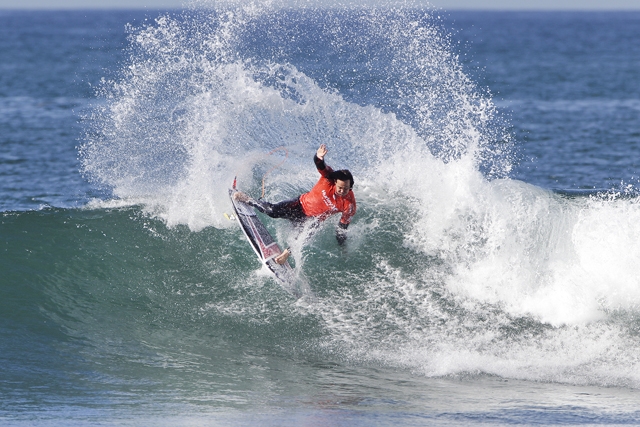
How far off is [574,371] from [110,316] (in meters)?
6.04

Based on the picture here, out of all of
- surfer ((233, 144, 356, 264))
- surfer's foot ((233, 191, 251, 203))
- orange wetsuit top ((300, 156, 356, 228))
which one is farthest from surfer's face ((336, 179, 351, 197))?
surfer's foot ((233, 191, 251, 203))

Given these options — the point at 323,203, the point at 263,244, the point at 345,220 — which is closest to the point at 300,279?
the point at 263,244

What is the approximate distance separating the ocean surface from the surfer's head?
3.19 ft

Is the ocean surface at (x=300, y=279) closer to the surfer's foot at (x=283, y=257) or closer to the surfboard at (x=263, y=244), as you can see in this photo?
the surfboard at (x=263, y=244)

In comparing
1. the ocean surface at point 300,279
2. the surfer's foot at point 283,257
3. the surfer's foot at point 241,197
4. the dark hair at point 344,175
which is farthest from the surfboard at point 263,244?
the dark hair at point 344,175

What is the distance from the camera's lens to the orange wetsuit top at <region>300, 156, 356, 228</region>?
10000 millimetres

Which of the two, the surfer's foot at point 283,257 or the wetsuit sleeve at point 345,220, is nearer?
the surfer's foot at point 283,257

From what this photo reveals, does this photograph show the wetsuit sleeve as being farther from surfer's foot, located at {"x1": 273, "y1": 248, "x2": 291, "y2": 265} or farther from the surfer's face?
surfer's foot, located at {"x1": 273, "y1": 248, "x2": 291, "y2": 265}

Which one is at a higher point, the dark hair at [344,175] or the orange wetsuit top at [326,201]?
the dark hair at [344,175]

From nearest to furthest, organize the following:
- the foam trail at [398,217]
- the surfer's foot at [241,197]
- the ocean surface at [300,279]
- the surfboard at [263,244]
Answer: the ocean surface at [300,279], the foam trail at [398,217], the surfboard at [263,244], the surfer's foot at [241,197]

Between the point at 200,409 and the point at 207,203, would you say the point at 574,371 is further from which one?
the point at 207,203

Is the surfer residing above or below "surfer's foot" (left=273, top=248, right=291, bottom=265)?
above

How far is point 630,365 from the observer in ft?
28.9

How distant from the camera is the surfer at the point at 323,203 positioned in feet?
31.8
